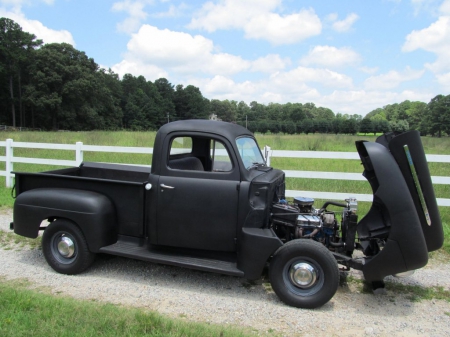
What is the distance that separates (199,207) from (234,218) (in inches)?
16.7

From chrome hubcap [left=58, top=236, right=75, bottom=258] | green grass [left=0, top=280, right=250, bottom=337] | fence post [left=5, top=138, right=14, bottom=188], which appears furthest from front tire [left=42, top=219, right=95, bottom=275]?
fence post [left=5, top=138, right=14, bottom=188]

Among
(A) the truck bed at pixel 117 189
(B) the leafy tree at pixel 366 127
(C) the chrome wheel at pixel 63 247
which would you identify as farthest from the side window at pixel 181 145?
(B) the leafy tree at pixel 366 127

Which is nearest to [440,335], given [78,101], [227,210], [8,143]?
[227,210]

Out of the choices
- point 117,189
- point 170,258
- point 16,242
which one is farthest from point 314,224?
point 16,242

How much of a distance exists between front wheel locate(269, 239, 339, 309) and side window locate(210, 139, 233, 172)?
115 centimetres

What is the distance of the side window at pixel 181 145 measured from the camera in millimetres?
4527

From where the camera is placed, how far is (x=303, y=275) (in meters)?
3.83

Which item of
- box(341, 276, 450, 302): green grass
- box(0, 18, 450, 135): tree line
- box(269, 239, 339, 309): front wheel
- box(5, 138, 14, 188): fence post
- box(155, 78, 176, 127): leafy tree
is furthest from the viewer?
box(155, 78, 176, 127): leafy tree

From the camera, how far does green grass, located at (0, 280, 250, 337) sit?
2992mm

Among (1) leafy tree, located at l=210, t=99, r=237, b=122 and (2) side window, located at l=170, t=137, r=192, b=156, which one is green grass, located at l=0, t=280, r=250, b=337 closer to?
(2) side window, located at l=170, t=137, r=192, b=156

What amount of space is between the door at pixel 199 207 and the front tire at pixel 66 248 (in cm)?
102

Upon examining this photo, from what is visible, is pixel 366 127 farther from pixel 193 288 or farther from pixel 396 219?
pixel 193 288

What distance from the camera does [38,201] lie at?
4688 mm

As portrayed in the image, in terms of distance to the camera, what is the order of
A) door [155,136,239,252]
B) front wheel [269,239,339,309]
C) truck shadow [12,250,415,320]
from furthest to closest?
door [155,136,239,252], truck shadow [12,250,415,320], front wheel [269,239,339,309]
